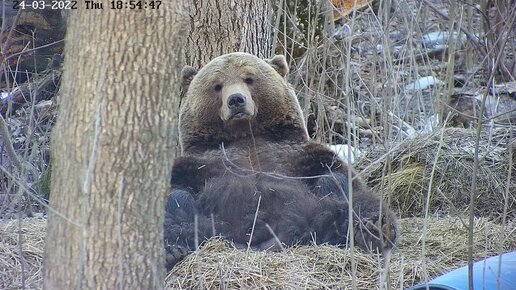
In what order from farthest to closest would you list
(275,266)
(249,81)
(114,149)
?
(249,81), (275,266), (114,149)

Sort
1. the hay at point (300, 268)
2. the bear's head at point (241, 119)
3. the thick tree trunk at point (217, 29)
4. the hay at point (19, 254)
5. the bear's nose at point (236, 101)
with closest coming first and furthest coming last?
1. the hay at point (19, 254)
2. the hay at point (300, 268)
3. the bear's nose at point (236, 101)
4. the bear's head at point (241, 119)
5. the thick tree trunk at point (217, 29)

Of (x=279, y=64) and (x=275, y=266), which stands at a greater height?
(x=279, y=64)

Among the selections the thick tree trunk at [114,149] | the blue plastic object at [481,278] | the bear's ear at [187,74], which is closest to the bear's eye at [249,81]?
the bear's ear at [187,74]

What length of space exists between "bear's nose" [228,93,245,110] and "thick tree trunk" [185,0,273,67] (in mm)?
1333

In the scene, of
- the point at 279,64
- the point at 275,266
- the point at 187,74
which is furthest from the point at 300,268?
the point at 187,74

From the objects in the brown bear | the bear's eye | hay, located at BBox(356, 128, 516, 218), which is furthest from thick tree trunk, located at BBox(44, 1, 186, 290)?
hay, located at BBox(356, 128, 516, 218)

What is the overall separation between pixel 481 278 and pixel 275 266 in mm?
1031

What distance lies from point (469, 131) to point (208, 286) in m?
3.32

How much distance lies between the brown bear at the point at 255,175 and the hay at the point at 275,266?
0.12 metres

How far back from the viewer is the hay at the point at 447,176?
6223mm

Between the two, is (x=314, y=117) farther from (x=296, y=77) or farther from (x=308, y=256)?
(x=308, y=256)

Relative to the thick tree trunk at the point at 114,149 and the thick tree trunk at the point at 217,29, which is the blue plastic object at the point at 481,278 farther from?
the thick tree trunk at the point at 217,29

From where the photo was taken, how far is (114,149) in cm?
314

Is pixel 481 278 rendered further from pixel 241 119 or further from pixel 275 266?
pixel 241 119
